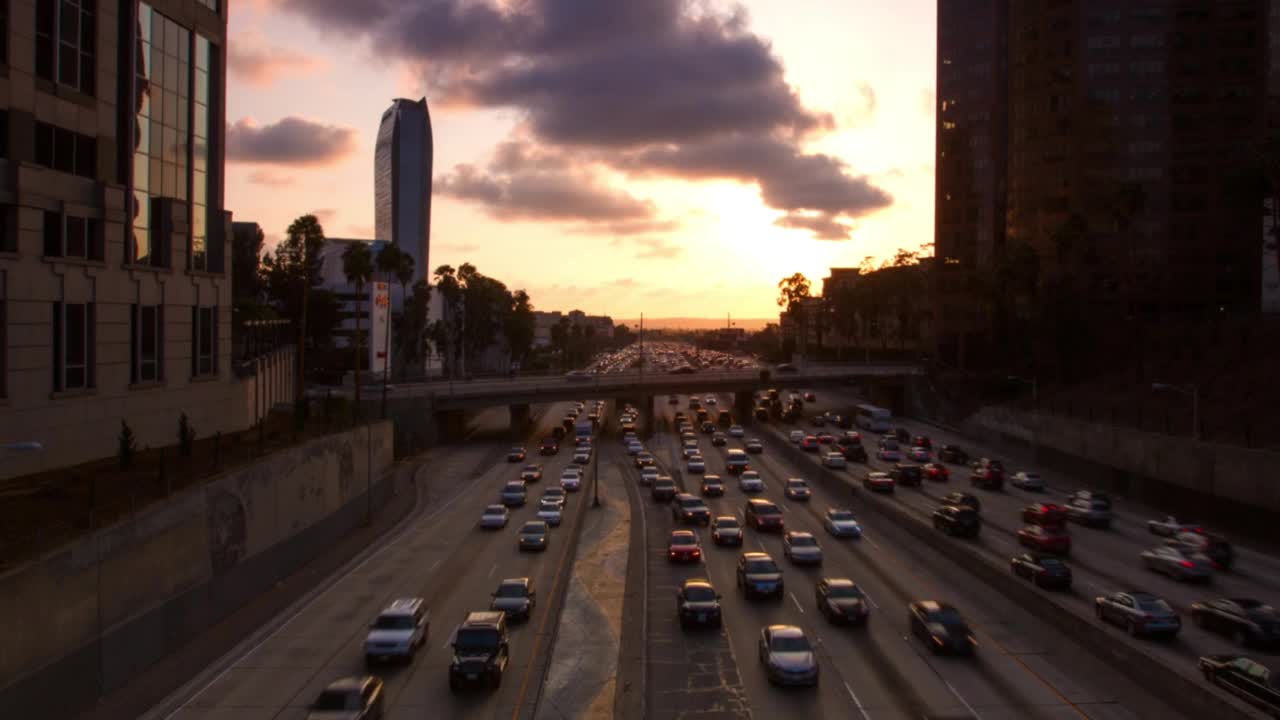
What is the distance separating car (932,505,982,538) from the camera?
44719mm

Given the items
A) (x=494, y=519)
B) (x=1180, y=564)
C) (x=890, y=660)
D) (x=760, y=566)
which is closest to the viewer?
(x=890, y=660)

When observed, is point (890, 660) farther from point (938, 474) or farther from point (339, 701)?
point (938, 474)

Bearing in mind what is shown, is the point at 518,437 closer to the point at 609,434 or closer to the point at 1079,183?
the point at 609,434

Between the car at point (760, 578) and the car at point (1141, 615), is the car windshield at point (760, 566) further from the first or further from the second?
the car at point (1141, 615)

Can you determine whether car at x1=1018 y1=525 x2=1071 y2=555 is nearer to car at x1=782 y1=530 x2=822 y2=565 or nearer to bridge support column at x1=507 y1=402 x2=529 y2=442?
car at x1=782 y1=530 x2=822 y2=565

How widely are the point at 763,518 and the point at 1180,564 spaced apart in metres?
19.7

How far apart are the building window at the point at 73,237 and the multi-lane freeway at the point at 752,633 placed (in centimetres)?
1750

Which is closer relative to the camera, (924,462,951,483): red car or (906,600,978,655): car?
(906,600,978,655): car

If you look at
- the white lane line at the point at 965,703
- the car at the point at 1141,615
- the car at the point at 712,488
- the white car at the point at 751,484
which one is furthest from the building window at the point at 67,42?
Result: the car at the point at 1141,615

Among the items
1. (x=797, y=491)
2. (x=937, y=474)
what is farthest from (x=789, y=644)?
(x=937, y=474)

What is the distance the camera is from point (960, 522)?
44719mm

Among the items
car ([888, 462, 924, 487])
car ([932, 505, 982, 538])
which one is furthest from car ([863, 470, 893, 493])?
car ([932, 505, 982, 538])

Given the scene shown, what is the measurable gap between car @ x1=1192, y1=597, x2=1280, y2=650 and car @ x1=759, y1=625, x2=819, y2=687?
568 inches

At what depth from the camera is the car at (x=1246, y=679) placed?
2245 centimetres
